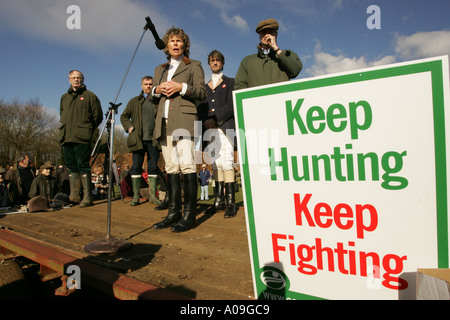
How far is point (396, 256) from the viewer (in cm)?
114

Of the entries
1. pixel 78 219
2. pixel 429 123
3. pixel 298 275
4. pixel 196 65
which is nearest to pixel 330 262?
pixel 298 275

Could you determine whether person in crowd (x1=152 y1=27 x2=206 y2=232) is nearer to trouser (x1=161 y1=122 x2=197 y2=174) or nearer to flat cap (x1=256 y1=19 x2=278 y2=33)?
trouser (x1=161 y1=122 x2=197 y2=174)

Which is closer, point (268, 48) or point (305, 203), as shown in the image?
point (305, 203)

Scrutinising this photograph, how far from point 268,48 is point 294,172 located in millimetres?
2360

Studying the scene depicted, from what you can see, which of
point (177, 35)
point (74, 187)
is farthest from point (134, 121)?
point (177, 35)

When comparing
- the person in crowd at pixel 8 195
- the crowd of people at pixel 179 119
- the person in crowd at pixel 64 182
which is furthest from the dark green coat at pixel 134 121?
the person in crowd at pixel 64 182

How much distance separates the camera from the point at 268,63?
3.21 meters

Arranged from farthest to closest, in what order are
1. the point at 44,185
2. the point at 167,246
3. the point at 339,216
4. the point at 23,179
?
the point at 23,179, the point at 44,185, the point at 167,246, the point at 339,216

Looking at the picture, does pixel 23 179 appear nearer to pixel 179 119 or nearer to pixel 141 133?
pixel 141 133

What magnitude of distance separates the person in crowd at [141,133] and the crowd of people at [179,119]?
0.7 inches

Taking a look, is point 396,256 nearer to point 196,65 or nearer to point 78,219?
point 196,65

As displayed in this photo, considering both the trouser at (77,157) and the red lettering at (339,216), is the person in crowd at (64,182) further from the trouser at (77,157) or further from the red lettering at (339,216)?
the red lettering at (339,216)

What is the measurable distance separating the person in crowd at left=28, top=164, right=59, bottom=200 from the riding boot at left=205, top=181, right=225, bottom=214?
13.2 feet

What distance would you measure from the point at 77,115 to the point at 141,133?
1.15 m
